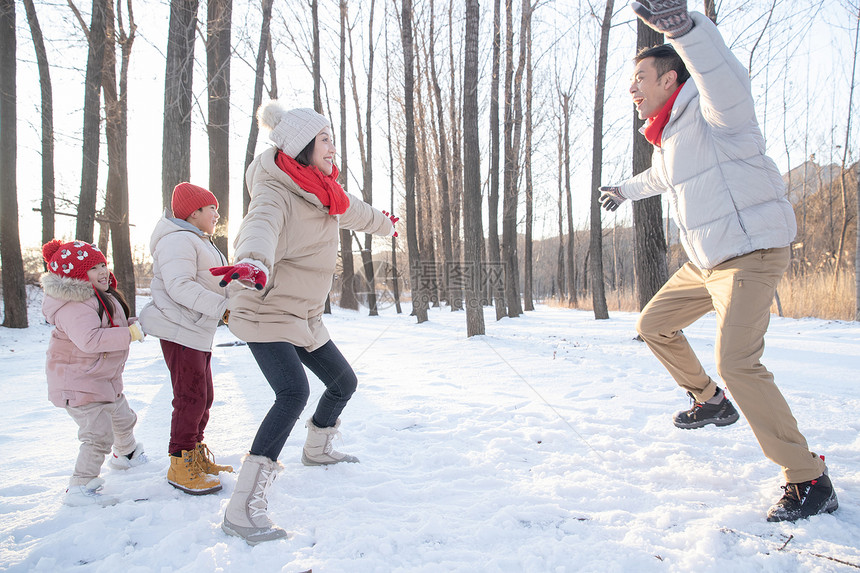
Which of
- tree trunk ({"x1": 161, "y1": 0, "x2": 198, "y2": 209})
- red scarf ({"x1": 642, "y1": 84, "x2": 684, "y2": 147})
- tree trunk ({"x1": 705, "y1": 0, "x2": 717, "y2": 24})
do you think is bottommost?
red scarf ({"x1": 642, "y1": 84, "x2": 684, "y2": 147})

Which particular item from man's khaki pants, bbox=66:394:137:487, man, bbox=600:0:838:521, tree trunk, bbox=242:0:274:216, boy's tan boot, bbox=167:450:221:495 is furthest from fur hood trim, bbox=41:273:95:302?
tree trunk, bbox=242:0:274:216

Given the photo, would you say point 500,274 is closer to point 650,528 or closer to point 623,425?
point 623,425

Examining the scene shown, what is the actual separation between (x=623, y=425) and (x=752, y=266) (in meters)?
1.62

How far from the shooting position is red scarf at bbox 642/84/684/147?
2285 mm

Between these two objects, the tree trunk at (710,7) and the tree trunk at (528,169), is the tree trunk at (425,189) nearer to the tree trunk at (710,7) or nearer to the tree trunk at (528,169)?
the tree trunk at (528,169)

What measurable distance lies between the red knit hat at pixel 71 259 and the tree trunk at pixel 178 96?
5441mm

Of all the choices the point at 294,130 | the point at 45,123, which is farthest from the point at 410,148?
the point at 294,130

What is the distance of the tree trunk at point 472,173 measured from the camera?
8070 millimetres

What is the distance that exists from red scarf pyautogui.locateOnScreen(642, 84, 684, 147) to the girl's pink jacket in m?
2.99

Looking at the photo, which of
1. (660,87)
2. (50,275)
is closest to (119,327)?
(50,275)

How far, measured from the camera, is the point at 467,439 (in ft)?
10.3

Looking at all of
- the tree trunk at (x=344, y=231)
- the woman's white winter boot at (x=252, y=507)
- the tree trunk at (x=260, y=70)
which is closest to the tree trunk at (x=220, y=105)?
the tree trunk at (x=260, y=70)

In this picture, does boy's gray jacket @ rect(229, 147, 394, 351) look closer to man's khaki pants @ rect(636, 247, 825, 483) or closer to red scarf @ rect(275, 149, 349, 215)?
red scarf @ rect(275, 149, 349, 215)

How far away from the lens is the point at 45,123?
11031 millimetres
